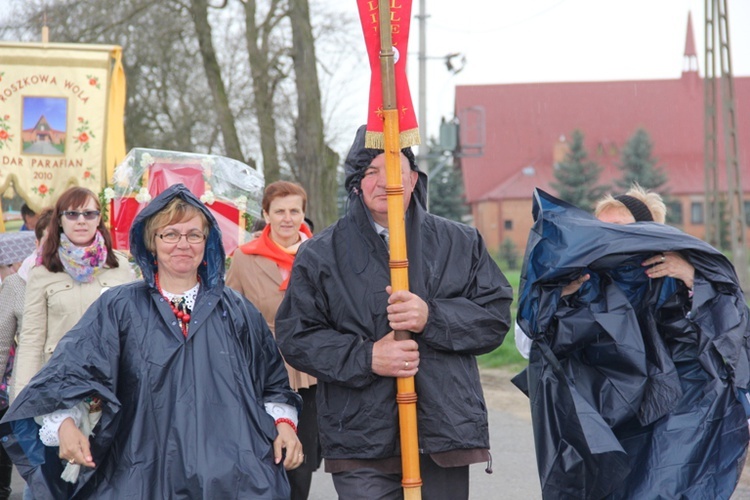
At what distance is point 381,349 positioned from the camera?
13.0ft

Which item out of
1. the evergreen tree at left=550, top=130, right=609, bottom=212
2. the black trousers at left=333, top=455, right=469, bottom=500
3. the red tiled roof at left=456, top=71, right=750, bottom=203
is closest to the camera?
the black trousers at left=333, top=455, right=469, bottom=500

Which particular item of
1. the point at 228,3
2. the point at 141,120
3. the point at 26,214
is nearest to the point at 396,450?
the point at 26,214

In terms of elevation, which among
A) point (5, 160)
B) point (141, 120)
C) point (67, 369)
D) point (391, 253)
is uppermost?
point (141, 120)

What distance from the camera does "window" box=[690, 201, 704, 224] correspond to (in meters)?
63.8

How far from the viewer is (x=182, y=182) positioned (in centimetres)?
827

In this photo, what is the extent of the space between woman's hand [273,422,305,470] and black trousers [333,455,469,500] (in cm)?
20

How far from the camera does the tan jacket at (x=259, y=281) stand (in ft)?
19.5

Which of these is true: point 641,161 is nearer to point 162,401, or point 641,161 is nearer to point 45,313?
point 45,313

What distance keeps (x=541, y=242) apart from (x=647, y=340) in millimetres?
587

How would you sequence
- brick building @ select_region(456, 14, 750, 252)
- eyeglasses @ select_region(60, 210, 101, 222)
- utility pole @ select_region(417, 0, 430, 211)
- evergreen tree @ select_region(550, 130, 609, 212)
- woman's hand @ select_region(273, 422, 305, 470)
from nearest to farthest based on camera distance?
1. woman's hand @ select_region(273, 422, 305, 470)
2. eyeglasses @ select_region(60, 210, 101, 222)
3. utility pole @ select_region(417, 0, 430, 211)
4. evergreen tree @ select_region(550, 130, 609, 212)
5. brick building @ select_region(456, 14, 750, 252)

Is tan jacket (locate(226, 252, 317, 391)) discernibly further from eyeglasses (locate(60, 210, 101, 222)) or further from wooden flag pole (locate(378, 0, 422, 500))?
wooden flag pole (locate(378, 0, 422, 500))

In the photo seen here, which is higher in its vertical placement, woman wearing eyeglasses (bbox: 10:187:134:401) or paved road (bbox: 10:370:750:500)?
woman wearing eyeglasses (bbox: 10:187:134:401)

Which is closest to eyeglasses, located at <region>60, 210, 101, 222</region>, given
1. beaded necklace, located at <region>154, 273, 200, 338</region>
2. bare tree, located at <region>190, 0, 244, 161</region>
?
beaded necklace, located at <region>154, 273, 200, 338</region>

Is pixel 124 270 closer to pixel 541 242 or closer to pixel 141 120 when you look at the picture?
pixel 541 242
